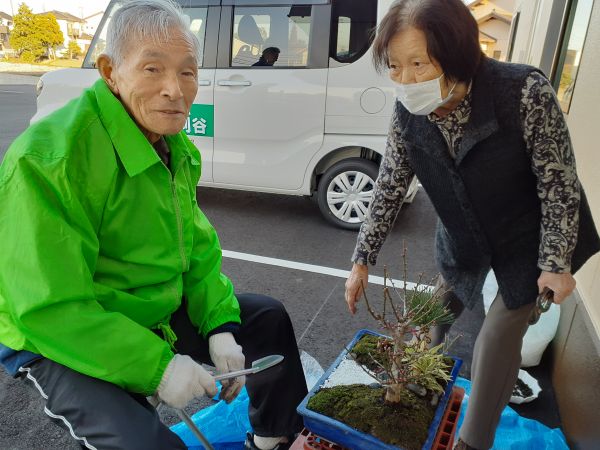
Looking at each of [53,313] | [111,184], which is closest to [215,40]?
[111,184]

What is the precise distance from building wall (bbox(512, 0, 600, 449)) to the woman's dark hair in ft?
4.05

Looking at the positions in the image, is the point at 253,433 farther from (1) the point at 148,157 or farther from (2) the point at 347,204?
(2) the point at 347,204

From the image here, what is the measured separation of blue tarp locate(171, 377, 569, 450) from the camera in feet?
6.56

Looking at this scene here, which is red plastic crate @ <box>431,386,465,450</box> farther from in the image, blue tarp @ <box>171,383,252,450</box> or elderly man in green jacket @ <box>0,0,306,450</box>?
blue tarp @ <box>171,383,252,450</box>

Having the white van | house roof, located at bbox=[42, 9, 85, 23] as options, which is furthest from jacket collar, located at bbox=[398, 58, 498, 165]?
house roof, located at bbox=[42, 9, 85, 23]

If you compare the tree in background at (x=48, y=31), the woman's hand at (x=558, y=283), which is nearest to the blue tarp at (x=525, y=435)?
the woman's hand at (x=558, y=283)

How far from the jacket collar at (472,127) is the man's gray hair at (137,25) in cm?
83

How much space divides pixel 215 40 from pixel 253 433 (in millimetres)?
3541

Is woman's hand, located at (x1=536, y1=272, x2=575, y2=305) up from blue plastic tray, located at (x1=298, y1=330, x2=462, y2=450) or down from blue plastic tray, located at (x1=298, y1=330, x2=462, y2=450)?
up

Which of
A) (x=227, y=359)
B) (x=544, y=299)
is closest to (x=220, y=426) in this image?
(x=227, y=359)

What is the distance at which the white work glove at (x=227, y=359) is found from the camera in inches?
61.7

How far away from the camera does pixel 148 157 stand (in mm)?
1419

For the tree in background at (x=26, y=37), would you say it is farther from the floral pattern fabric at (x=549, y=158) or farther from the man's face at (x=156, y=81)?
the floral pattern fabric at (x=549, y=158)

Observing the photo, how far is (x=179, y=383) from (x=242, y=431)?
88cm
